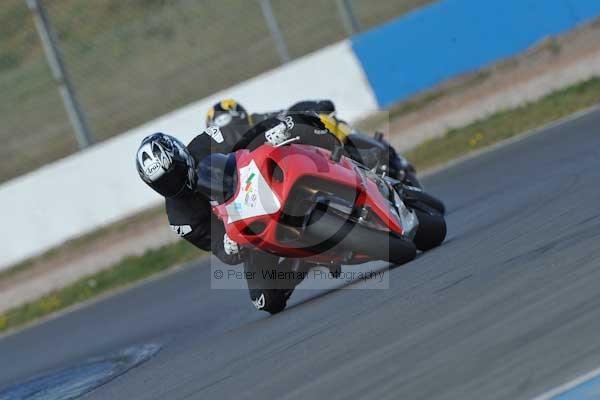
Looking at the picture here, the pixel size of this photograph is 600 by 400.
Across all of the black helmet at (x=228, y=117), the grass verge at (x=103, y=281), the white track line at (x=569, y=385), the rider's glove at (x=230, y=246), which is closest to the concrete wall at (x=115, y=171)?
the grass verge at (x=103, y=281)

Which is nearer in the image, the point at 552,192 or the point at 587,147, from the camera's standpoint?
the point at 552,192

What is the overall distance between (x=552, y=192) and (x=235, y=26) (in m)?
7.57

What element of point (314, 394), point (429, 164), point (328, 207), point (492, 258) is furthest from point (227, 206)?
point (429, 164)

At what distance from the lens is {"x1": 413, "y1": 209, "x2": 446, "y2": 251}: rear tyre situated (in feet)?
27.1

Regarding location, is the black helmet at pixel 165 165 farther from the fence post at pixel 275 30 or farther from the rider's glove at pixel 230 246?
the fence post at pixel 275 30

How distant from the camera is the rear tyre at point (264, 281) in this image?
8.16 meters

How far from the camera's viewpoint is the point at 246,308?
370 inches

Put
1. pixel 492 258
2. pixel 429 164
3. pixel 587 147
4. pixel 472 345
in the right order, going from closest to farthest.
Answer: pixel 472 345 < pixel 492 258 < pixel 587 147 < pixel 429 164

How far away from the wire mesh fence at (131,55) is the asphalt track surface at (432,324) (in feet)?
15.4

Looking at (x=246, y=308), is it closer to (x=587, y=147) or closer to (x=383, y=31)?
(x=587, y=147)

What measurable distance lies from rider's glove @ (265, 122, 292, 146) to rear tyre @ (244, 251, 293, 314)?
0.98 metres

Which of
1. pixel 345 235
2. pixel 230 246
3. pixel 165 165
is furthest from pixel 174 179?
pixel 345 235

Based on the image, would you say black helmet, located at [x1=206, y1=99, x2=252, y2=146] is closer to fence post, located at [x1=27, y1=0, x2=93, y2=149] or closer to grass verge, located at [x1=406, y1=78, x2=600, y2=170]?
grass verge, located at [x1=406, y1=78, x2=600, y2=170]

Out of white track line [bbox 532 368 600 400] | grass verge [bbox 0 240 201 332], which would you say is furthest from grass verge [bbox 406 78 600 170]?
white track line [bbox 532 368 600 400]
